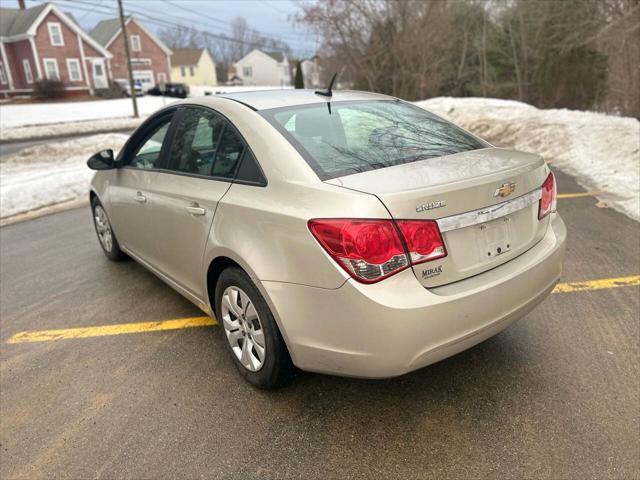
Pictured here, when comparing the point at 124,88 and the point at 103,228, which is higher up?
the point at 103,228

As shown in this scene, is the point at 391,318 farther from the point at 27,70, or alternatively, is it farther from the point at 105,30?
the point at 105,30

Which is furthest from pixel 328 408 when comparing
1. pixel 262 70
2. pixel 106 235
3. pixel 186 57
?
pixel 262 70

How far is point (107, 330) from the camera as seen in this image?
12.2ft

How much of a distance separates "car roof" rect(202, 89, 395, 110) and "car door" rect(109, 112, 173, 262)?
69 centimetres

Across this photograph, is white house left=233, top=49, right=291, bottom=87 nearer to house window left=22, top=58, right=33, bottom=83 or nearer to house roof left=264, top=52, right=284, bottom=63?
house roof left=264, top=52, right=284, bottom=63

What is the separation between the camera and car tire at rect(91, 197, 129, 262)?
4.89m

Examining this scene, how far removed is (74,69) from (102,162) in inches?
1841

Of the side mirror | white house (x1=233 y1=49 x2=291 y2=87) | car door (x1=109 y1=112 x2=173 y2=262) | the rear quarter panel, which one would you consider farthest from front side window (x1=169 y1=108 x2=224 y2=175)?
white house (x1=233 y1=49 x2=291 y2=87)

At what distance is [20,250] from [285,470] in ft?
16.3

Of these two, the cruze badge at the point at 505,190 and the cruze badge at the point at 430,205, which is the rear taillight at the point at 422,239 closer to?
the cruze badge at the point at 430,205

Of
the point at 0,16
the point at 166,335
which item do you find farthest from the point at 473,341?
the point at 0,16

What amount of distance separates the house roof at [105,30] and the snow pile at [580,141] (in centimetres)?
4870

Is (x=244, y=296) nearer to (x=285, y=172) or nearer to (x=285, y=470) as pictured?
(x=285, y=172)

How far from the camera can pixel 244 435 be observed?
2518mm
